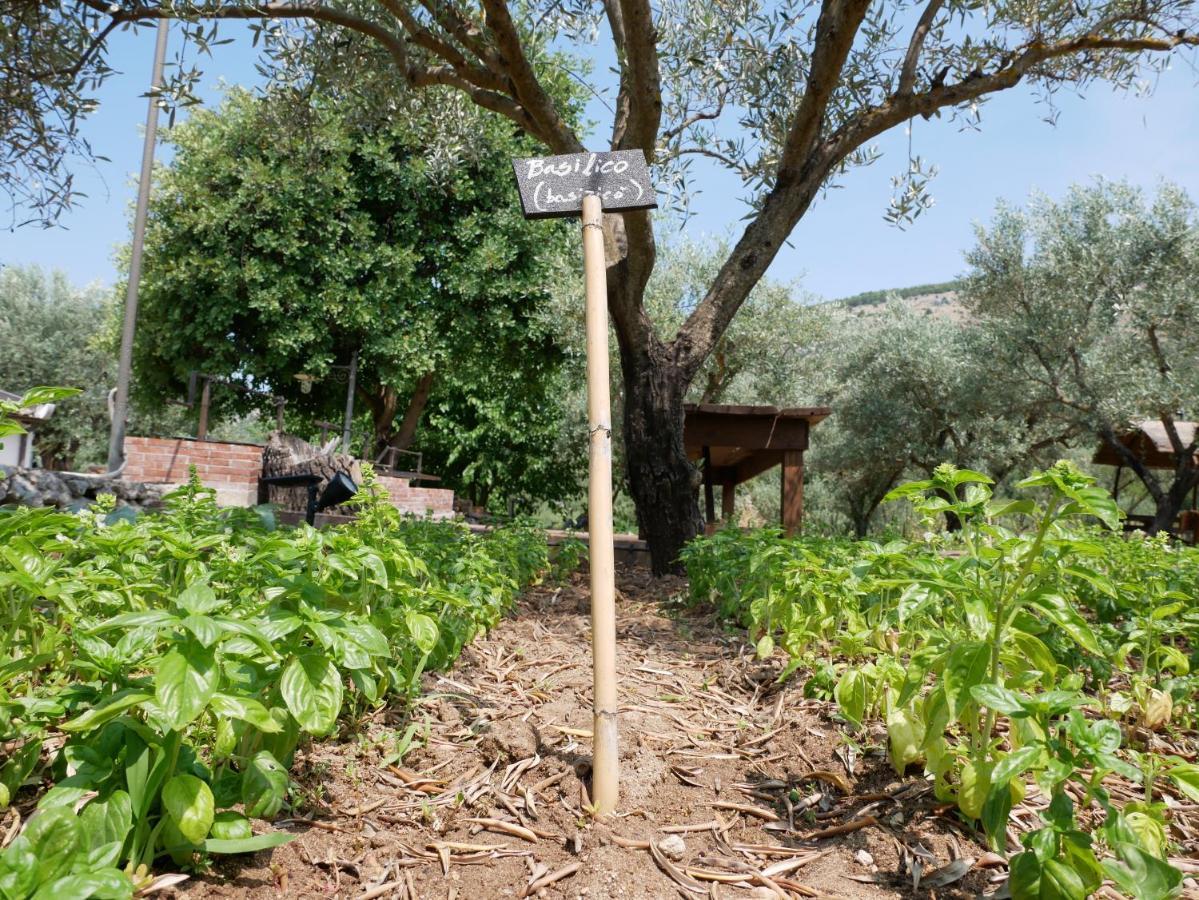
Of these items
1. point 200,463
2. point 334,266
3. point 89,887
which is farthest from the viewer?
point 334,266

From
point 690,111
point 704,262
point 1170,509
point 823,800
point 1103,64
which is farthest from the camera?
point 704,262

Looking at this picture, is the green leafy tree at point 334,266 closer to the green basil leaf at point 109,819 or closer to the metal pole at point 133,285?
the metal pole at point 133,285

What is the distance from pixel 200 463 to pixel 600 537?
8306 mm

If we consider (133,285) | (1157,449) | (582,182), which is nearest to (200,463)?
(133,285)

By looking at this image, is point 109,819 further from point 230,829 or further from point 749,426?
point 749,426

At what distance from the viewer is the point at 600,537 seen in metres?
2.46

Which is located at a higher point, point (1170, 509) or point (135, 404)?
point (135, 404)

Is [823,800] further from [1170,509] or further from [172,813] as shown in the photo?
[1170,509]

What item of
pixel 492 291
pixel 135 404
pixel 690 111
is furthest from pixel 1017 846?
pixel 135 404

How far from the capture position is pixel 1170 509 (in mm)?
15250

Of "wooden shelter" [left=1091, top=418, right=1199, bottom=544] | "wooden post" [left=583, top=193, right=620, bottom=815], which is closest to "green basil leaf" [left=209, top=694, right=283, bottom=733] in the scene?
"wooden post" [left=583, top=193, right=620, bottom=815]

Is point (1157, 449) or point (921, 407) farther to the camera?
point (921, 407)

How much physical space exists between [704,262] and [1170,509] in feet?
34.3

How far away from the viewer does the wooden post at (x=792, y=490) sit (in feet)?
28.2
